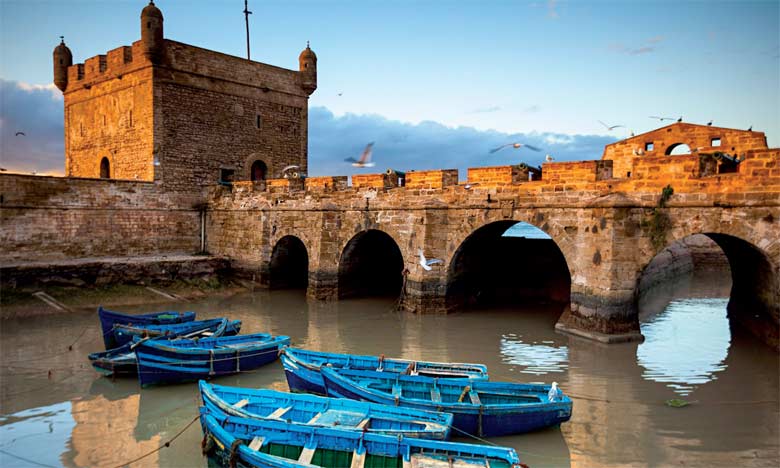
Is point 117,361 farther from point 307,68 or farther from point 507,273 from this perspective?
point 307,68

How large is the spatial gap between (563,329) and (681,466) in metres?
6.04

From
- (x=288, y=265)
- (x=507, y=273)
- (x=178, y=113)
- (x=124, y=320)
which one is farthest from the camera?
(x=178, y=113)

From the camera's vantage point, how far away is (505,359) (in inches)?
415

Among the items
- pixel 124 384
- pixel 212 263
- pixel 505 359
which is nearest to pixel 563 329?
pixel 505 359

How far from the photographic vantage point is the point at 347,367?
8.77 m

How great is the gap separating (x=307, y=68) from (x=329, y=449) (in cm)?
2023

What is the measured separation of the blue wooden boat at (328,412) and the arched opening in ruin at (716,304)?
271 inches

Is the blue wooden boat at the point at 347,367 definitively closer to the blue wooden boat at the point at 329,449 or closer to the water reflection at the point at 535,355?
the water reflection at the point at 535,355

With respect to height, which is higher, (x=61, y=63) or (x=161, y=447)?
A: (x=61, y=63)

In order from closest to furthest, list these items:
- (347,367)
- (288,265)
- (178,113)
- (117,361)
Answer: (347,367) < (117,361) < (288,265) < (178,113)

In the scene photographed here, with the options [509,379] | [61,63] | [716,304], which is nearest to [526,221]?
[509,379]

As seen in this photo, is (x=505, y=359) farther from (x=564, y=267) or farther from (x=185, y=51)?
(x=185, y=51)

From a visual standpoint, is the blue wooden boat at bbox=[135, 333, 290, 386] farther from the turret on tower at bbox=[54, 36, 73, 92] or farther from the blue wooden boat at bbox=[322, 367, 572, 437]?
the turret on tower at bbox=[54, 36, 73, 92]

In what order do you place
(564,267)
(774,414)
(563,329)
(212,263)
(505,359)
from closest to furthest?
(774,414), (505,359), (563,329), (564,267), (212,263)
